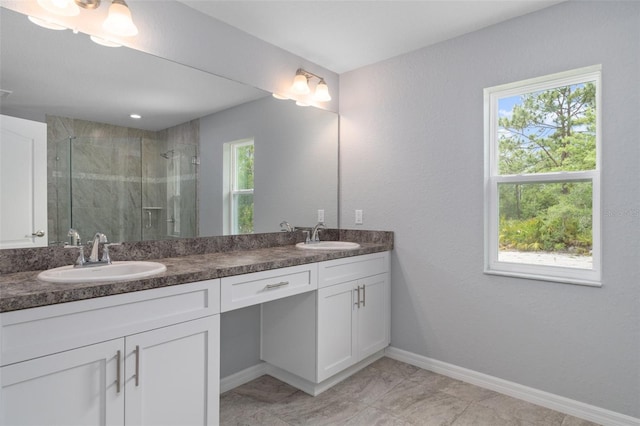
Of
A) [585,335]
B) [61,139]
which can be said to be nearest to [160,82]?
[61,139]

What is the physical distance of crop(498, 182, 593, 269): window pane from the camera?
2053mm

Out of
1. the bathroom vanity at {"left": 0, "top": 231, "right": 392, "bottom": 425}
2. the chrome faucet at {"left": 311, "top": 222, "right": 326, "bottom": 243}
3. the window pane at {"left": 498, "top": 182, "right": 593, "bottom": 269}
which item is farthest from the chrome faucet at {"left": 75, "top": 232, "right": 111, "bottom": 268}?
the window pane at {"left": 498, "top": 182, "right": 593, "bottom": 269}

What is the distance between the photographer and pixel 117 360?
132 centimetres

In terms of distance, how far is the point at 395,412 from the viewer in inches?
80.5

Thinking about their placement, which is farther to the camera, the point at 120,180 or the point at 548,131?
the point at 548,131

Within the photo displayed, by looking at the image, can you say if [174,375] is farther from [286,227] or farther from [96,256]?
[286,227]

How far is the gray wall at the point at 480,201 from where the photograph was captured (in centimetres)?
187

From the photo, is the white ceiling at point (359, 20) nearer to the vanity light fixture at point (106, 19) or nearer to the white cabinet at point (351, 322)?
the vanity light fixture at point (106, 19)

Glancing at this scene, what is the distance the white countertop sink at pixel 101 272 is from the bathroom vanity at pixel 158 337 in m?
0.04

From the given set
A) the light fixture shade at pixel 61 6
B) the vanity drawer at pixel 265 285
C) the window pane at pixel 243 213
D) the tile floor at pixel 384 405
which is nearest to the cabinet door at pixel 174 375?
the vanity drawer at pixel 265 285

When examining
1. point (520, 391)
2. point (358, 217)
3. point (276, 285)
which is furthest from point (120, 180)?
point (520, 391)

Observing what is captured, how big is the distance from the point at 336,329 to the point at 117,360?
1325 mm

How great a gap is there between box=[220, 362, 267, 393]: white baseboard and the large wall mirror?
37.4 inches

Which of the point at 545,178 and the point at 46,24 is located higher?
the point at 46,24
